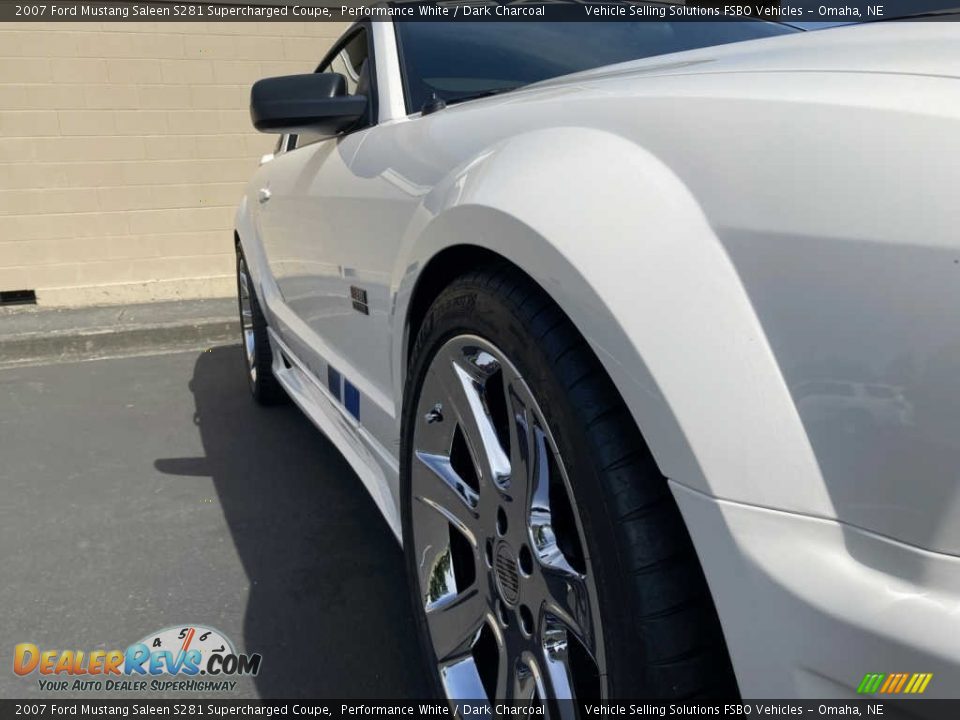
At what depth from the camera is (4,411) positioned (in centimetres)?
424

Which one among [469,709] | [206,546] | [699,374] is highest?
[699,374]

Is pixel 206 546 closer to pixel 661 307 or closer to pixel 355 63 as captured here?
pixel 355 63

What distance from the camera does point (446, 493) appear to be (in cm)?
145

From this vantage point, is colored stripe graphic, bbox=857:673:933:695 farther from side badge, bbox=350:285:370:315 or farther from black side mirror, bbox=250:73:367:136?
black side mirror, bbox=250:73:367:136

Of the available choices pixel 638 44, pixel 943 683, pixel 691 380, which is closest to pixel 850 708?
pixel 943 683

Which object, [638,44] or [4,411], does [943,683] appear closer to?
[638,44]

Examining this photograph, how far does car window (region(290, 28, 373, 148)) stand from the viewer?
2.37 meters

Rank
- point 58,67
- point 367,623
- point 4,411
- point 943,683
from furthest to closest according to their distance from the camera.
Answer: point 58,67
point 4,411
point 367,623
point 943,683

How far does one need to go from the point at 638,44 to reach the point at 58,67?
548cm

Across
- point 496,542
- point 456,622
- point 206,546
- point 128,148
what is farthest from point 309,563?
point 128,148

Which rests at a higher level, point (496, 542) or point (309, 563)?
point (496, 542)

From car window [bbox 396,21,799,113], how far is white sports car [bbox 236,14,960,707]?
629 millimetres

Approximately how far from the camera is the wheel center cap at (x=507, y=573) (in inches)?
48.6

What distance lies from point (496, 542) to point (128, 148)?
20.0 ft
